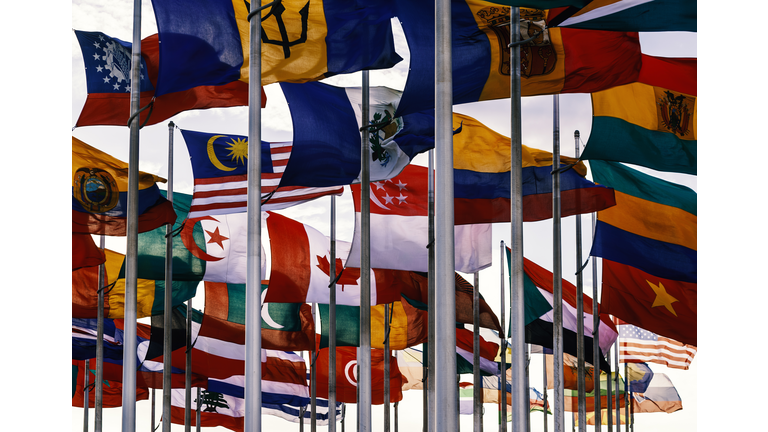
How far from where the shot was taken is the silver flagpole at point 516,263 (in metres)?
15.3

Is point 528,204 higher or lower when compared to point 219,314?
higher

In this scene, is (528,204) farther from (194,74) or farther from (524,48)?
(194,74)

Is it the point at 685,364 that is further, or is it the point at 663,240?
the point at 685,364

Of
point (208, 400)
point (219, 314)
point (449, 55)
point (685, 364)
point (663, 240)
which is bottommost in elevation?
point (208, 400)

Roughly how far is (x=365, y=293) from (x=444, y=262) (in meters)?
9.12

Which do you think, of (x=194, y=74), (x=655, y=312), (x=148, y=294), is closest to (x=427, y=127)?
(x=194, y=74)

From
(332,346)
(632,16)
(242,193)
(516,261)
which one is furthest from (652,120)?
(332,346)

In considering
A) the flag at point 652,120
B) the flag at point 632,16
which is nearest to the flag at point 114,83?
the flag at point 632,16

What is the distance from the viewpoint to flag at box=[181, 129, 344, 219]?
23.4 meters

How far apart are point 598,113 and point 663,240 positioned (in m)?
5.88

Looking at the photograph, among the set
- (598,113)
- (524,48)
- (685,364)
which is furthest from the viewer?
(685,364)

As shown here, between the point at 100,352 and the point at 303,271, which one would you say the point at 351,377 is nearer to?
the point at 303,271

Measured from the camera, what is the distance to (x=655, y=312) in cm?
2806

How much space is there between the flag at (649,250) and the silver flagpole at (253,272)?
15.7 metres
